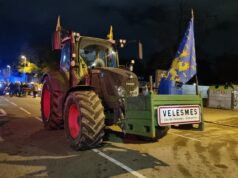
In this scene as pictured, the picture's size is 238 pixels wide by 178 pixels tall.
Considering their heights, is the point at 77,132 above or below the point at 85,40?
below

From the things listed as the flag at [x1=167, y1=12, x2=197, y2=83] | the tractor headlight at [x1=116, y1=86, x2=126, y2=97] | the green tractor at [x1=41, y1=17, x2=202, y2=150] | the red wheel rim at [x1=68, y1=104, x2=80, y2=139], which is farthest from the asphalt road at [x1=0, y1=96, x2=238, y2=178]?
the flag at [x1=167, y1=12, x2=197, y2=83]

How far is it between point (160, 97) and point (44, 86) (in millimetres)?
6042

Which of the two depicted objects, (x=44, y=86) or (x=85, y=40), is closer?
(x=85, y=40)

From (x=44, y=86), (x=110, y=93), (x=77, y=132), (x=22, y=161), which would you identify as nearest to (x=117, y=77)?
(x=110, y=93)

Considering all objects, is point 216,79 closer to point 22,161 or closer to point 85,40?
point 85,40

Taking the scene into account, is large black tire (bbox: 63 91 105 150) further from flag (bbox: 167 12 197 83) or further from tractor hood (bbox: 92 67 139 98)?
flag (bbox: 167 12 197 83)

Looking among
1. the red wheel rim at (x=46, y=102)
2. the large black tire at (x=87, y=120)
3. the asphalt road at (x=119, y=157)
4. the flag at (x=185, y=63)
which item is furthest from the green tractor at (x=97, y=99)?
the flag at (x=185, y=63)

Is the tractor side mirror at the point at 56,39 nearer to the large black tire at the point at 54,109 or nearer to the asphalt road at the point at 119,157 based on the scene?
the large black tire at the point at 54,109

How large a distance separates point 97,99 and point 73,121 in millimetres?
1136

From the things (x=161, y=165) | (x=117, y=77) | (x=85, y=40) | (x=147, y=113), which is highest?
(x=85, y=40)

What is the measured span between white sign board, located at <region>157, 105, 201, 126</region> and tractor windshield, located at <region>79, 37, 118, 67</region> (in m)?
3.61

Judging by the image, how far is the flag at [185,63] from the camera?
43.3ft

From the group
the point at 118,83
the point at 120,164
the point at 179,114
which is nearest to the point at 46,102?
the point at 118,83

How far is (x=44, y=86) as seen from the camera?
12336 millimetres
